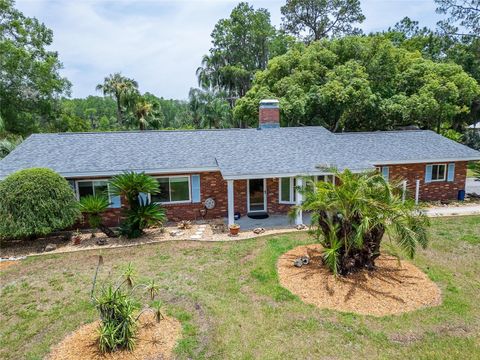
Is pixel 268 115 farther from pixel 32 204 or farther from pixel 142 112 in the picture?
pixel 142 112

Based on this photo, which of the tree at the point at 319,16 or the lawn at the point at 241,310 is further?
the tree at the point at 319,16

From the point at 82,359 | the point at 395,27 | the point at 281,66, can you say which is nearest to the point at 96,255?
the point at 82,359

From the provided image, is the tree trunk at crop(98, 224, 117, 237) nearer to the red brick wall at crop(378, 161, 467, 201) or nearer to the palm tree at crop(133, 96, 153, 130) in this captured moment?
the red brick wall at crop(378, 161, 467, 201)

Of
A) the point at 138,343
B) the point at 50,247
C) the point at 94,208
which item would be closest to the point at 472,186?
the point at 94,208

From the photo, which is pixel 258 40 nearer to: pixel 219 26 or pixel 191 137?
pixel 219 26

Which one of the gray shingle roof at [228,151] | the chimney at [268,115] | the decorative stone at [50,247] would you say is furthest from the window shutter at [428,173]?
the decorative stone at [50,247]

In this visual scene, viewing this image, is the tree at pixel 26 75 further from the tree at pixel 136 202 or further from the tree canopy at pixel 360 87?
the tree at pixel 136 202
